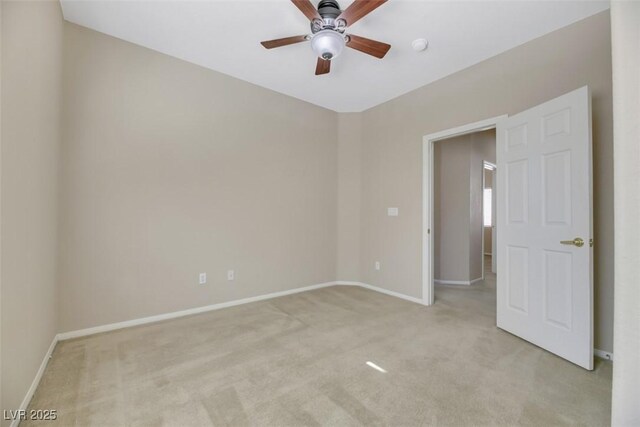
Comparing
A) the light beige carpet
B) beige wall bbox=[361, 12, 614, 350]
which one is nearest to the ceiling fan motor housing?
beige wall bbox=[361, 12, 614, 350]

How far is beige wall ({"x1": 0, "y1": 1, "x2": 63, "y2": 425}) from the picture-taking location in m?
1.35

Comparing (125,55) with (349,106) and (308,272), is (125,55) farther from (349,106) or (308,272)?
(308,272)

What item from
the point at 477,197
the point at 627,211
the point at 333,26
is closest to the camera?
the point at 627,211

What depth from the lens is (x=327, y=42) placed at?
208 cm

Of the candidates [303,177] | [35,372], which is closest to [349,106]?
[303,177]

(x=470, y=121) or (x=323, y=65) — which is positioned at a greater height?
(x=323, y=65)

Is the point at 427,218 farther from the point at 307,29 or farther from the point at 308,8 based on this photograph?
the point at 308,8

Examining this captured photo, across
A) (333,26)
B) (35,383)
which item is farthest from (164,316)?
(333,26)

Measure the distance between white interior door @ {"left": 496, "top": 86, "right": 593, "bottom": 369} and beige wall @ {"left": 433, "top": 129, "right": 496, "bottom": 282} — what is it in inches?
74.5

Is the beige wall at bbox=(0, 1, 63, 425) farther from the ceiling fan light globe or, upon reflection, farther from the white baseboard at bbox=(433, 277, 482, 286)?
the white baseboard at bbox=(433, 277, 482, 286)

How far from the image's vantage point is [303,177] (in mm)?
4000

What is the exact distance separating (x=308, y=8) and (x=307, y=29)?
0.69m

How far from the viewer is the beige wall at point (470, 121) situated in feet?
7.02

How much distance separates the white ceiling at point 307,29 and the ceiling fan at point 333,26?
0.76ft
